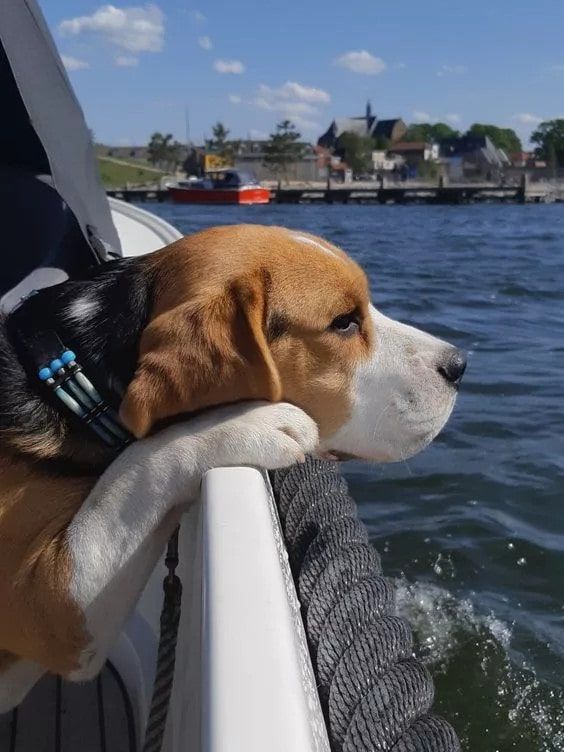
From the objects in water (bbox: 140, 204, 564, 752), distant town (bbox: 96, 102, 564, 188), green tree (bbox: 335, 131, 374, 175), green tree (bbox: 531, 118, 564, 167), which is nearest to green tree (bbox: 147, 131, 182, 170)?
distant town (bbox: 96, 102, 564, 188)

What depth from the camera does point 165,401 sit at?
1957mm

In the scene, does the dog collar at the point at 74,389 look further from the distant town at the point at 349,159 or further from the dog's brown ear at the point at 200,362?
the distant town at the point at 349,159

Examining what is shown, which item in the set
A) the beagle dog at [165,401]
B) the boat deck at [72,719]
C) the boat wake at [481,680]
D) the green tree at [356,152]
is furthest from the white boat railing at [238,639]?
the green tree at [356,152]

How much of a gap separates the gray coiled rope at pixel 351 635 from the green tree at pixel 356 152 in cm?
11596

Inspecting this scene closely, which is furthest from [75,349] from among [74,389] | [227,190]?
[227,190]

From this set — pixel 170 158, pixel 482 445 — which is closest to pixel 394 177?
pixel 170 158

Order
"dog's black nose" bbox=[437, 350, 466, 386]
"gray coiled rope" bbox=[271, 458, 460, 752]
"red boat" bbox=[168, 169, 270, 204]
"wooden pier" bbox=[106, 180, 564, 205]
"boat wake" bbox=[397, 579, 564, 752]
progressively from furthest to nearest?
"wooden pier" bbox=[106, 180, 564, 205]
"red boat" bbox=[168, 169, 270, 204]
"boat wake" bbox=[397, 579, 564, 752]
"dog's black nose" bbox=[437, 350, 466, 386]
"gray coiled rope" bbox=[271, 458, 460, 752]

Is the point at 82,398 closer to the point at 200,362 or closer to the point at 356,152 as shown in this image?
the point at 200,362

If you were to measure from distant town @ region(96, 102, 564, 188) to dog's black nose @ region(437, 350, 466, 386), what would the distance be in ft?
322

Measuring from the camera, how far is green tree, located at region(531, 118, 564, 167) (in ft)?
359

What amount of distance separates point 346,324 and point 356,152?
122 meters

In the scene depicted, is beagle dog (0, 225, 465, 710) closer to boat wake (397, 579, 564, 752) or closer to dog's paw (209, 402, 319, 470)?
dog's paw (209, 402, 319, 470)

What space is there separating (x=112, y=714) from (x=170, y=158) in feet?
422

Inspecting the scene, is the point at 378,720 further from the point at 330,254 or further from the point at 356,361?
the point at 330,254
